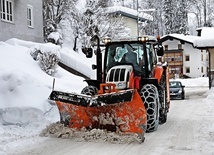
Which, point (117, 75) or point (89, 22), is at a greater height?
point (89, 22)

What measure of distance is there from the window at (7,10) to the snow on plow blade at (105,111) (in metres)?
13.0

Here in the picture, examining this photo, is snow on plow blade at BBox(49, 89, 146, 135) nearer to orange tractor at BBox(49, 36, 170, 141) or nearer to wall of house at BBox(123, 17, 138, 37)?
orange tractor at BBox(49, 36, 170, 141)

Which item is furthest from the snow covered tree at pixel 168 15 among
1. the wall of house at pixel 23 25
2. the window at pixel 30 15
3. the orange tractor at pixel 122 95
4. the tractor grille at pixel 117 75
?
the tractor grille at pixel 117 75

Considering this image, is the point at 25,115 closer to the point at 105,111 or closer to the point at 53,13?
the point at 105,111

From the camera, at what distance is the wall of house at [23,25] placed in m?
21.0

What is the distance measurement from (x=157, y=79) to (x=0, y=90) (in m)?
4.70

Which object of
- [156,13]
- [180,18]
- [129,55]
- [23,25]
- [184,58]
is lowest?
[129,55]

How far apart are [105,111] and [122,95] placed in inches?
28.2

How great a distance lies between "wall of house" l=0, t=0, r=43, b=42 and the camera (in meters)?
21.0

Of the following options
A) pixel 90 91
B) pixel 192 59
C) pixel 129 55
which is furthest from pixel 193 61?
pixel 90 91

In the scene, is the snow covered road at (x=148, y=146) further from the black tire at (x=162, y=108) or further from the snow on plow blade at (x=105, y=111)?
the black tire at (x=162, y=108)

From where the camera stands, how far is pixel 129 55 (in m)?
10.5

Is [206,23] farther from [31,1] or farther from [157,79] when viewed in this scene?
[157,79]

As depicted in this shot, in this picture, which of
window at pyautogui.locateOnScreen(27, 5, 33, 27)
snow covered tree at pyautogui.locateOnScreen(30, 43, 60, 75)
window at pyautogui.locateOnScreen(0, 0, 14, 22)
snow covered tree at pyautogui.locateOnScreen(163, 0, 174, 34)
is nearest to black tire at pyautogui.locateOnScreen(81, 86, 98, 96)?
snow covered tree at pyautogui.locateOnScreen(30, 43, 60, 75)
